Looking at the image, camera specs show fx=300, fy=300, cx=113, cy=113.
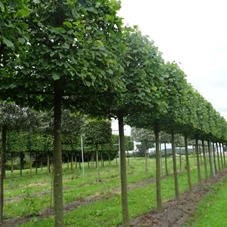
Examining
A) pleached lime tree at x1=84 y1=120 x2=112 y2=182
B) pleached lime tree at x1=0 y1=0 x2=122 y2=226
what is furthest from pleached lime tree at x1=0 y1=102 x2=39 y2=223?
pleached lime tree at x1=84 y1=120 x2=112 y2=182

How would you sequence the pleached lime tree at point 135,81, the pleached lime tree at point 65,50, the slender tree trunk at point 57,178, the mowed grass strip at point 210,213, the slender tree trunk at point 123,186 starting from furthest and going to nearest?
the mowed grass strip at point 210,213, the slender tree trunk at point 123,186, the pleached lime tree at point 135,81, the slender tree trunk at point 57,178, the pleached lime tree at point 65,50

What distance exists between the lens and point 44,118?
390 inches

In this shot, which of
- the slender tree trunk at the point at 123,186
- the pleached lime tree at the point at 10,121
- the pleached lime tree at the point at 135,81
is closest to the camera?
the pleached lime tree at the point at 135,81

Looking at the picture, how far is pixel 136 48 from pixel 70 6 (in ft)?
9.21

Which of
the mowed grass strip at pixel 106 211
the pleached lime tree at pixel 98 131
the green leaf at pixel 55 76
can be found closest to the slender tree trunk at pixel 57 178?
the green leaf at pixel 55 76

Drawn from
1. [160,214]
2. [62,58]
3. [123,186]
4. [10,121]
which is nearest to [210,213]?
[160,214]

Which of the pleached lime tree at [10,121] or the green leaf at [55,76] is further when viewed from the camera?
the pleached lime tree at [10,121]

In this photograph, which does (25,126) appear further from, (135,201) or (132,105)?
(135,201)

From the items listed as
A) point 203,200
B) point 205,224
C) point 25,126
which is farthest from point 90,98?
point 203,200

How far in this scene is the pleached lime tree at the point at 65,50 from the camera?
3.92 metres

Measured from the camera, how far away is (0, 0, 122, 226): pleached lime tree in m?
3.92

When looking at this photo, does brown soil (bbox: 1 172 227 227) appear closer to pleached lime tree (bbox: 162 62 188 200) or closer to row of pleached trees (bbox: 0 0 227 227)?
pleached lime tree (bbox: 162 62 188 200)

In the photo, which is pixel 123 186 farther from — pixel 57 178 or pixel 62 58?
pixel 62 58

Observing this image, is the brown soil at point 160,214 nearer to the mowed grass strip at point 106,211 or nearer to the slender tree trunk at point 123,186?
the mowed grass strip at point 106,211
